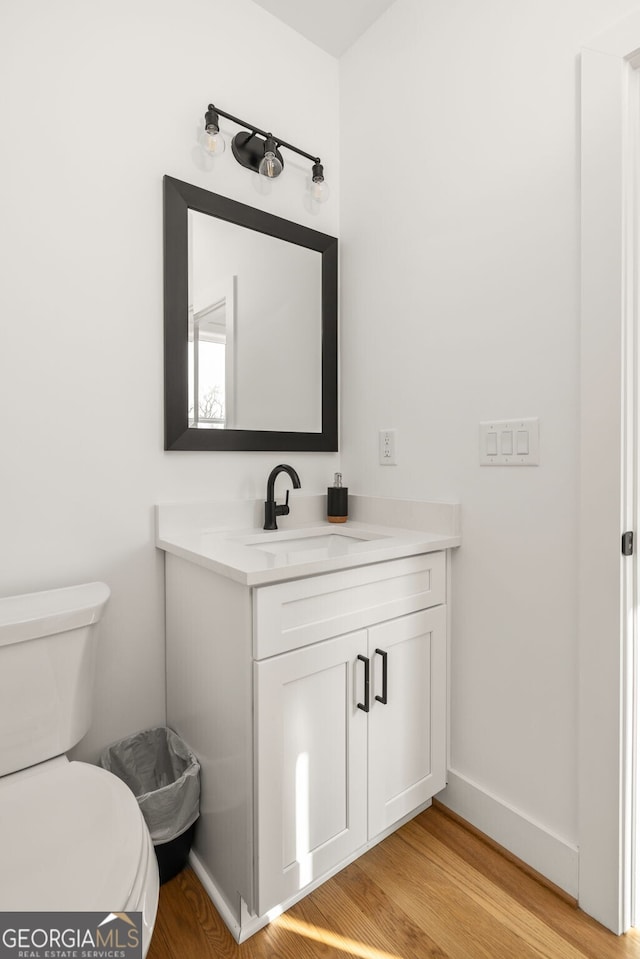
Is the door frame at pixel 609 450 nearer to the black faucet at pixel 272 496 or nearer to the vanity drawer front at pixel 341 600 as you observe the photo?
the vanity drawer front at pixel 341 600

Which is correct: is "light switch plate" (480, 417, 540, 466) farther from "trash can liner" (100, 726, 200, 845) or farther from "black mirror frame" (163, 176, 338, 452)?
"trash can liner" (100, 726, 200, 845)

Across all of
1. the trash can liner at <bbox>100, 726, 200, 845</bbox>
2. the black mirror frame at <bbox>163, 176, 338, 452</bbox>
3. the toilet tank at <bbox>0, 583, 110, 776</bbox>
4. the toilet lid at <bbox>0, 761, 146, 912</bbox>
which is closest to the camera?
the toilet lid at <bbox>0, 761, 146, 912</bbox>

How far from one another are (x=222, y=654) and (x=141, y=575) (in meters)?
0.42

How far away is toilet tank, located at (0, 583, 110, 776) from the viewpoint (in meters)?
1.05

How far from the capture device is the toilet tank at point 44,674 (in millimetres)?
1047

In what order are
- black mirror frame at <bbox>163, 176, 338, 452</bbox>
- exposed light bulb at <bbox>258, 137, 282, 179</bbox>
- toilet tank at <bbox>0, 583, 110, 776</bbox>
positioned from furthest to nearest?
exposed light bulb at <bbox>258, 137, 282, 179</bbox> → black mirror frame at <bbox>163, 176, 338, 452</bbox> → toilet tank at <bbox>0, 583, 110, 776</bbox>

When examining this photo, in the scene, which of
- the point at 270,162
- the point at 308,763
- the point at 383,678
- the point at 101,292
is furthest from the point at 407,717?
the point at 270,162

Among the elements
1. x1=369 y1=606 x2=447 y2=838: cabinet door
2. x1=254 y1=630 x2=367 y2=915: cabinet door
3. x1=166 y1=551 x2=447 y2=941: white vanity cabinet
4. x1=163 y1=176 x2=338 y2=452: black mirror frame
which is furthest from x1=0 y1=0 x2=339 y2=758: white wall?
x1=369 y1=606 x2=447 y2=838: cabinet door

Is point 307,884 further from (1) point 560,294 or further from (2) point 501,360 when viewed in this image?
(1) point 560,294

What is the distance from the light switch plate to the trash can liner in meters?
1.13

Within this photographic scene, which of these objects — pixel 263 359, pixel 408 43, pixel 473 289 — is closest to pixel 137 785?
pixel 263 359

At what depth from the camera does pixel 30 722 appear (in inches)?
42.3

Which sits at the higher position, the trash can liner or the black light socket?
the black light socket

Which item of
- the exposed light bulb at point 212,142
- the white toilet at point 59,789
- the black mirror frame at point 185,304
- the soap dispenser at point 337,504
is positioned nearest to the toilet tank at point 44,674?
the white toilet at point 59,789
